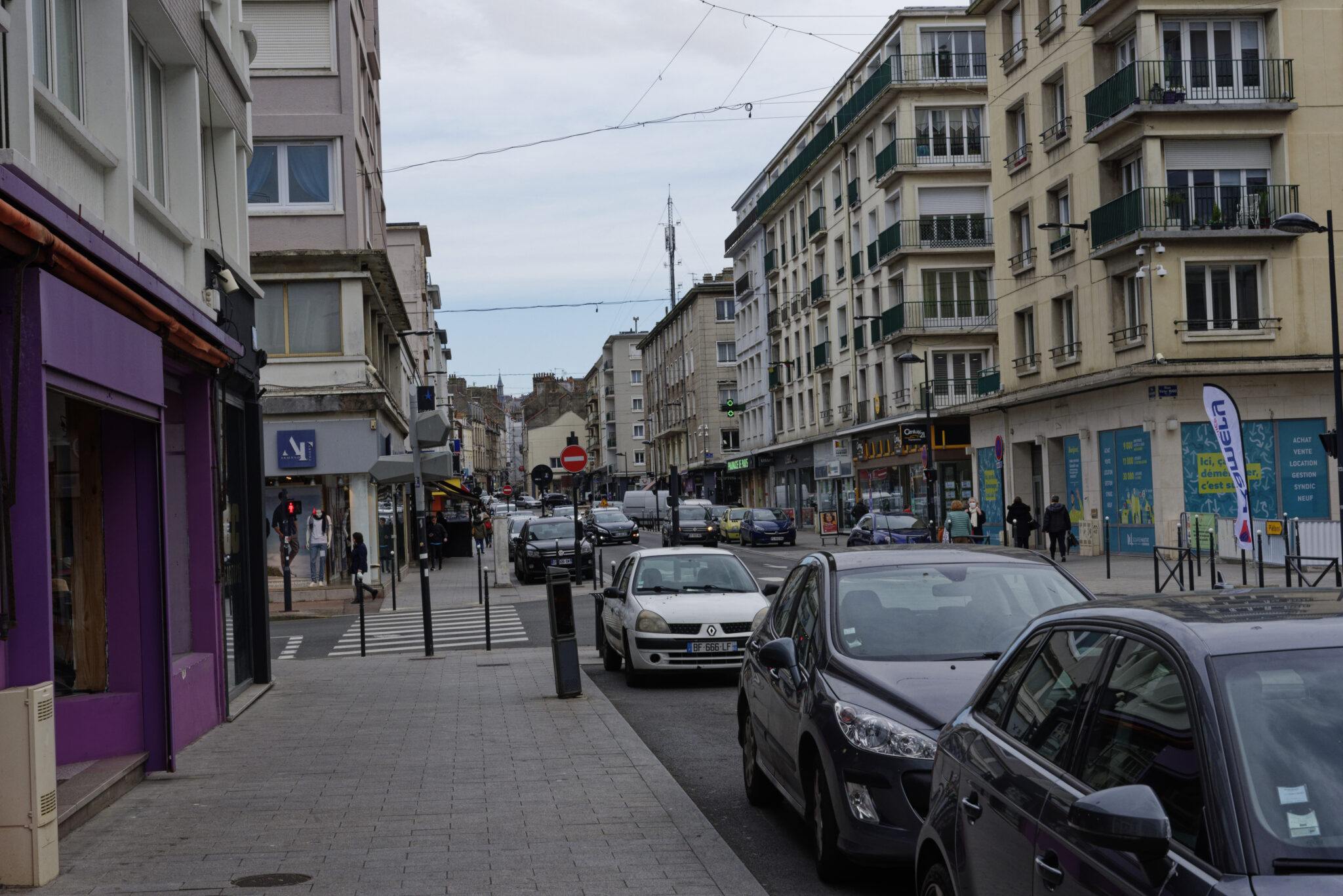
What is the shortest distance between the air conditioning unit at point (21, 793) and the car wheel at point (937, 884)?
161 inches

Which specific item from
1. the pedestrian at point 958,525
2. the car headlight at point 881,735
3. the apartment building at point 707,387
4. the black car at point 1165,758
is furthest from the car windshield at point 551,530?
the apartment building at point 707,387

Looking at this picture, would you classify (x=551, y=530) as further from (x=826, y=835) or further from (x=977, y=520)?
(x=826, y=835)

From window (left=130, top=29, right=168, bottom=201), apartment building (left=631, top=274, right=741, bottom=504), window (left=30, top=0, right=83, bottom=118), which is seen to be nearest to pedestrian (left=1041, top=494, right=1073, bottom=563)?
window (left=130, top=29, right=168, bottom=201)

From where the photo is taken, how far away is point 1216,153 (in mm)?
33094

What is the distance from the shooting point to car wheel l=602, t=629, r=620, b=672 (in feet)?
53.7

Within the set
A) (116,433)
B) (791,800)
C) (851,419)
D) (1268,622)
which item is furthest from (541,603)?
(851,419)

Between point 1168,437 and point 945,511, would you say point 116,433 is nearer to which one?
point 1168,437

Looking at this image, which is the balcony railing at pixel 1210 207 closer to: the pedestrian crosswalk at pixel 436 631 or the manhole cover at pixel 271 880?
the pedestrian crosswalk at pixel 436 631

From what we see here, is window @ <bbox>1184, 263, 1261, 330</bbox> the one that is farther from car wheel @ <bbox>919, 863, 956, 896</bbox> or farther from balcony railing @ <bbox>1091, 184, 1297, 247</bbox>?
car wheel @ <bbox>919, 863, 956, 896</bbox>

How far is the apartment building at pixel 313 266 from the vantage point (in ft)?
110

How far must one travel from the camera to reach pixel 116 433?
9984 mm

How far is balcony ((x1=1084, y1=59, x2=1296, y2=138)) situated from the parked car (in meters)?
13.1

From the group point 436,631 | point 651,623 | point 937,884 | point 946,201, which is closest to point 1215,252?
point 436,631

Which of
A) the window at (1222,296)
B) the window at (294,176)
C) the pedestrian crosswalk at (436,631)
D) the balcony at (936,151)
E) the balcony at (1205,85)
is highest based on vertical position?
the balcony at (936,151)
